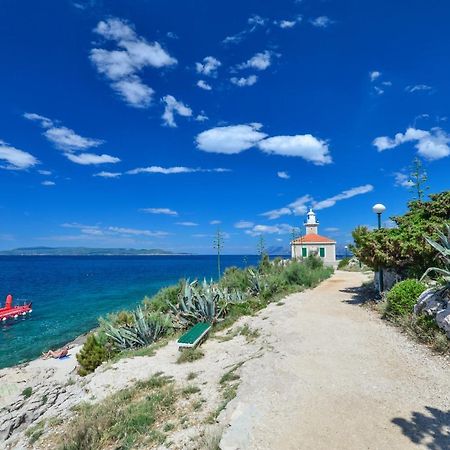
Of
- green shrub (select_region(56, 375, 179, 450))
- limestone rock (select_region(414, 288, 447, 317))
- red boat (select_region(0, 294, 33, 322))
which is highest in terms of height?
limestone rock (select_region(414, 288, 447, 317))

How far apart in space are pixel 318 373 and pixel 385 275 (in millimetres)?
8148

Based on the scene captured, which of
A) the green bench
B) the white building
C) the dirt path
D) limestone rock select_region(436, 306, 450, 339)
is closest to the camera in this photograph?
the dirt path

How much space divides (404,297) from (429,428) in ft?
17.5

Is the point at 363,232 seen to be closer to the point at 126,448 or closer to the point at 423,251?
the point at 423,251

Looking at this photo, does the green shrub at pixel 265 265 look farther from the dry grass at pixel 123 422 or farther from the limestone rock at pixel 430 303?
the dry grass at pixel 123 422

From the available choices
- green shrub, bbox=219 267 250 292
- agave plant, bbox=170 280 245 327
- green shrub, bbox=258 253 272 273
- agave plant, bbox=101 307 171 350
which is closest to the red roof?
green shrub, bbox=258 253 272 273

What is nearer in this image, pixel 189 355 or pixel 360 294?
pixel 189 355

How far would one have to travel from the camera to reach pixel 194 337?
31.0 feet

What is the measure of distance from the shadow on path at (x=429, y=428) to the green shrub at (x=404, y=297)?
4567 mm

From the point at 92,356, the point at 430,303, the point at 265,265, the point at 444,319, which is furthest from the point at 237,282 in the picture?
the point at 444,319

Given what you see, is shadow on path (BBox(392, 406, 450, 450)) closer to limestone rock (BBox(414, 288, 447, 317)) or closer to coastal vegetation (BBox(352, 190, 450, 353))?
coastal vegetation (BBox(352, 190, 450, 353))

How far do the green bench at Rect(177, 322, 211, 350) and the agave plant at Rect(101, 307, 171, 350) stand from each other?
5.49 feet

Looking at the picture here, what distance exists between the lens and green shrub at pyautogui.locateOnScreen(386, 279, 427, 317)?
29.7 ft

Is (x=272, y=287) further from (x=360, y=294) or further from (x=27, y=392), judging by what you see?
(x=27, y=392)
